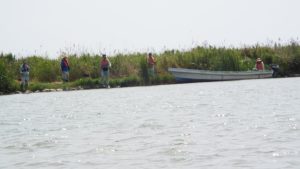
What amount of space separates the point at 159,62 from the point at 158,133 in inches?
921

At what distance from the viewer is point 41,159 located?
11195mm

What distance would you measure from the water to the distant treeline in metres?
12.8

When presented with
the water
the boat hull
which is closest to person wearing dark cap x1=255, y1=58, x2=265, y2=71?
the boat hull

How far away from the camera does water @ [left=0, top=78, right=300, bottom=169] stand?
34.1ft

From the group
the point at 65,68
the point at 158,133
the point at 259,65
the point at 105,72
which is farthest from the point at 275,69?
the point at 158,133

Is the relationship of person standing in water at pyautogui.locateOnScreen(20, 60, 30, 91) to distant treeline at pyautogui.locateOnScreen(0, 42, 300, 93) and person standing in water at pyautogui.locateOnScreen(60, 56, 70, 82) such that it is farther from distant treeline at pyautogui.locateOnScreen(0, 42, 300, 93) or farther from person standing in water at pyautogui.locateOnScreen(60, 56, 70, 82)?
distant treeline at pyautogui.locateOnScreen(0, 42, 300, 93)

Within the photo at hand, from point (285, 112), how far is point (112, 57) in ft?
72.4

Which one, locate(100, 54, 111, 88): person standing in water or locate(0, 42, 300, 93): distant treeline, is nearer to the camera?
locate(100, 54, 111, 88): person standing in water

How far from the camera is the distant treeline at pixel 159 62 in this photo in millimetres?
36031

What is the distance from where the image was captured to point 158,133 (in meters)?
13.6

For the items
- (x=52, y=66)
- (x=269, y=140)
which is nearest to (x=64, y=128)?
(x=269, y=140)

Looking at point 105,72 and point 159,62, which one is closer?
point 105,72

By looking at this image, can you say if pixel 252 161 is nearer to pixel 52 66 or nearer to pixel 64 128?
pixel 64 128

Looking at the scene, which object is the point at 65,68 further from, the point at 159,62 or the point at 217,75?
the point at 217,75
